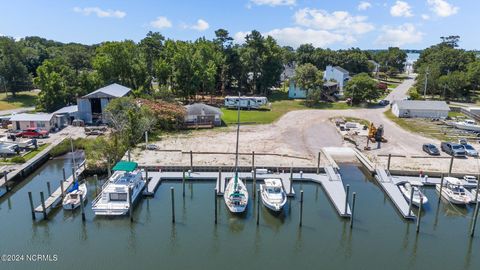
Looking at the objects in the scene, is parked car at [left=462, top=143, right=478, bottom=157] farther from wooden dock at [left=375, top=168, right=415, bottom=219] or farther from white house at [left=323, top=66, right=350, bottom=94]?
white house at [left=323, top=66, right=350, bottom=94]

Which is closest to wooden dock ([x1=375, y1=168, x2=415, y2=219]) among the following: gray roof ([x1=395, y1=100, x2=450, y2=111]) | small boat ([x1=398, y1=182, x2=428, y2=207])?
small boat ([x1=398, y1=182, x2=428, y2=207])

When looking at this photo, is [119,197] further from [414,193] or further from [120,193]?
[414,193]

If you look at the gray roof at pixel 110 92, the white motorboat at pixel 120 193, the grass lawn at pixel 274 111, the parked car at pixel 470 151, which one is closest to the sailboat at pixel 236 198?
the white motorboat at pixel 120 193

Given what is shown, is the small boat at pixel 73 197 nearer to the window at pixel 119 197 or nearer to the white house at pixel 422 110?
the window at pixel 119 197

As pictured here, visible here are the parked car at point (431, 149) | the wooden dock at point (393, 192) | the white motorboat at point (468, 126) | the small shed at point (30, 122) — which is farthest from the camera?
the white motorboat at point (468, 126)

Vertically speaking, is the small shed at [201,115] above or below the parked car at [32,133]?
above

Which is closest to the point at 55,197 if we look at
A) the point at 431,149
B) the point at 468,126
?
the point at 431,149
